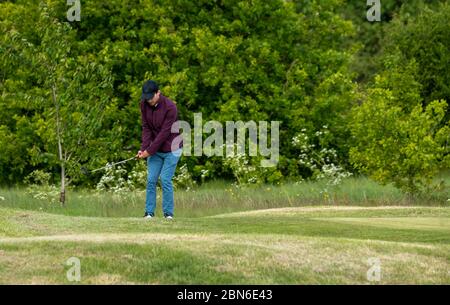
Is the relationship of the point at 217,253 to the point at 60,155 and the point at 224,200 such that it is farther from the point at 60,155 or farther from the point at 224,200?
the point at 60,155

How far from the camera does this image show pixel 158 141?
15.7 metres

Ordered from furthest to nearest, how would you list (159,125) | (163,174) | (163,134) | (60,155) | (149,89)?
(60,155) < (163,174) < (159,125) < (163,134) < (149,89)

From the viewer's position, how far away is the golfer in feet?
51.5

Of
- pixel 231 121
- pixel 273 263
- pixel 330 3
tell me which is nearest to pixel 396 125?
pixel 231 121

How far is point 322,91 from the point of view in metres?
29.5

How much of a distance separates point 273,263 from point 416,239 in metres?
3.23

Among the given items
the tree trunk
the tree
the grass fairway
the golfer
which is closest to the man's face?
the golfer

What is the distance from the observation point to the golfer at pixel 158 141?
51.5ft

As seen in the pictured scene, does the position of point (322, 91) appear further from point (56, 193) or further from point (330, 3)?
point (56, 193)

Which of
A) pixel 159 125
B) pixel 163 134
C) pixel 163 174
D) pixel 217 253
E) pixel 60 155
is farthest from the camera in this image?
pixel 60 155

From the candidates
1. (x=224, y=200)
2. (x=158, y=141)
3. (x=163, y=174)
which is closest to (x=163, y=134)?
(x=158, y=141)

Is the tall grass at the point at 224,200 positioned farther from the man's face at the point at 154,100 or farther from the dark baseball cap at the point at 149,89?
the dark baseball cap at the point at 149,89

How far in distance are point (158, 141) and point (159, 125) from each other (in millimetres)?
267

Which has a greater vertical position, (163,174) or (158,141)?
(158,141)
